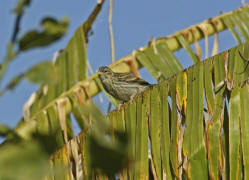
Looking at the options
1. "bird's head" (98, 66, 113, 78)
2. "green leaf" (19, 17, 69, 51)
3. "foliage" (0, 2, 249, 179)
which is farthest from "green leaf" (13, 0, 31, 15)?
"bird's head" (98, 66, 113, 78)

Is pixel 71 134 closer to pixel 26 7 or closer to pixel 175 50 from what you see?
pixel 175 50

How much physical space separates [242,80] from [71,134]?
224cm

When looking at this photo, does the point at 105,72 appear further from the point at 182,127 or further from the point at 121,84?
the point at 182,127

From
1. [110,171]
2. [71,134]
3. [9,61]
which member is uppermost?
[71,134]

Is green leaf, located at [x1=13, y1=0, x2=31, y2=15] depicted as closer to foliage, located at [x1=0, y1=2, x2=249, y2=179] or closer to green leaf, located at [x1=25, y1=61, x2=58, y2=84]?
green leaf, located at [x1=25, y1=61, x2=58, y2=84]

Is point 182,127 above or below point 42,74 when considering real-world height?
above

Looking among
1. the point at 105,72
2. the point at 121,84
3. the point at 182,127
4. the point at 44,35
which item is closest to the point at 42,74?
the point at 44,35

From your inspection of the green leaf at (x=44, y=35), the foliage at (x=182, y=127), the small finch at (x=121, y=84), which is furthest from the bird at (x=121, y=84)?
the green leaf at (x=44, y=35)

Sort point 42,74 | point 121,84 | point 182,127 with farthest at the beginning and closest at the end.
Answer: point 121,84, point 182,127, point 42,74

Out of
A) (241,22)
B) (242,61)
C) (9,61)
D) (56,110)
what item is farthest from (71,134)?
(9,61)

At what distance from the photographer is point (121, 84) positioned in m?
8.21

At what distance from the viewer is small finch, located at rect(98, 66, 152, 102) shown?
7.77 metres

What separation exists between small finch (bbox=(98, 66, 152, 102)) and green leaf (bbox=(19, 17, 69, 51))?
6.80 meters

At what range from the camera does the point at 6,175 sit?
0.63m
